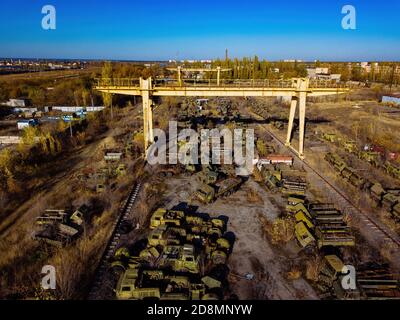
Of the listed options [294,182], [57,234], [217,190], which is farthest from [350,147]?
[57,234]

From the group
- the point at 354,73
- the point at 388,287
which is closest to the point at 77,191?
the point at 388,287

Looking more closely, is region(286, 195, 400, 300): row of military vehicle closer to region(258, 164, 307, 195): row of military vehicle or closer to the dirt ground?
the dirt ground

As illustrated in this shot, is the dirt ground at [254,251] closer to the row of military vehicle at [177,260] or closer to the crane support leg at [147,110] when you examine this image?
the row of military vehicle at [177,260]

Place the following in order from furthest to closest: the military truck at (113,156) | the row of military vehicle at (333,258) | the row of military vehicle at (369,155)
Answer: the military truck at (113,156) → the row of military vehicle at (369,155) → the row of military vehicle at (333,258)

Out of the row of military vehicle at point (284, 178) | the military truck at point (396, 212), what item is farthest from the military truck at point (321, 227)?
the military truck at point (396, 212)

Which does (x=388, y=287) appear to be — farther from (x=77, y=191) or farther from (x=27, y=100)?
(x=27, y=100)

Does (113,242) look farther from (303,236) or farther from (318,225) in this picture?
(318,225)
